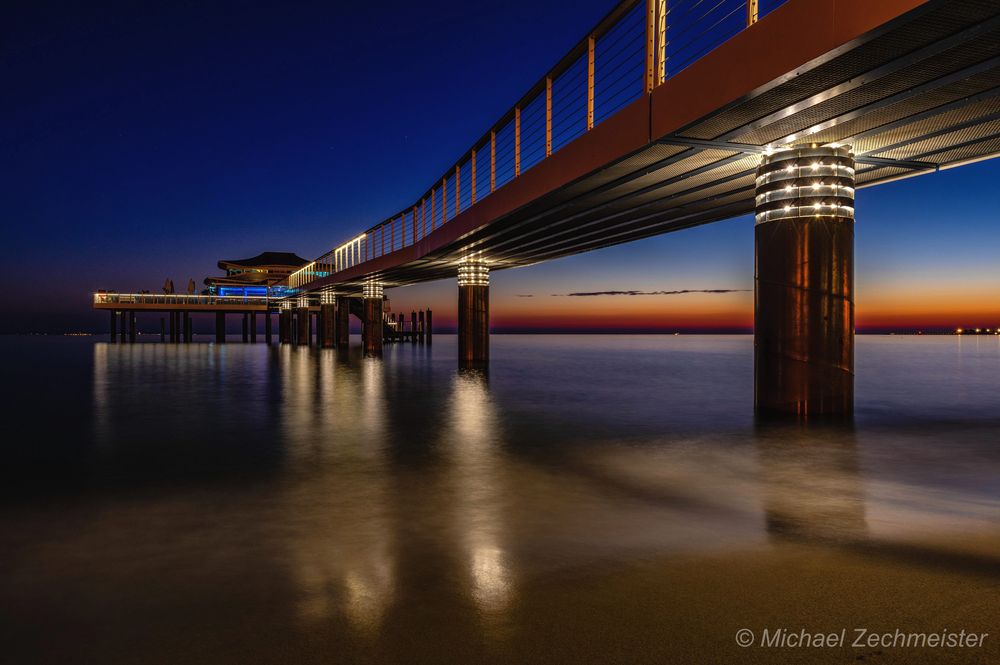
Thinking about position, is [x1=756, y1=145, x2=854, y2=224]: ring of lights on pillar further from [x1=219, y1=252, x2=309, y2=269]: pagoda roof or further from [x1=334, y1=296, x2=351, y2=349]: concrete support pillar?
[x1=219, y1=252, x2=309, y2=269]: pagoda roof

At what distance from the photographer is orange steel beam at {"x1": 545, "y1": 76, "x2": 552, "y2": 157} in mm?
12875

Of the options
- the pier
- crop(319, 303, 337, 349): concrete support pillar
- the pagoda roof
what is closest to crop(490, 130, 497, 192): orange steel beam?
the pier

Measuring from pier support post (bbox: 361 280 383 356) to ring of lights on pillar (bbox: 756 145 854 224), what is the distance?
29.7 m

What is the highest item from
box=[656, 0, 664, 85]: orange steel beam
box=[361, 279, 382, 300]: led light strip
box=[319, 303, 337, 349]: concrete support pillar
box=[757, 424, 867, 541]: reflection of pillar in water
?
box=[656, 0, 664, 85]: orange steel beam

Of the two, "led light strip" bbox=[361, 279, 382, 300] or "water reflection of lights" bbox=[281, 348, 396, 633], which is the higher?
"led light strip" bbox=[361, 279, 382, 300]

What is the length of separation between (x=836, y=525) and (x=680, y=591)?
1903 mm

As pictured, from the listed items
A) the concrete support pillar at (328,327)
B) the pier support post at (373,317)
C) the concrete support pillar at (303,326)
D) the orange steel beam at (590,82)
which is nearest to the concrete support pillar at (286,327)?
the concrete support pillar at (303,326)

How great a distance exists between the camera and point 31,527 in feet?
15.0

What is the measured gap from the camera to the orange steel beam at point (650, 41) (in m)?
9.05

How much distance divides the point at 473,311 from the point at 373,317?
1328 cm

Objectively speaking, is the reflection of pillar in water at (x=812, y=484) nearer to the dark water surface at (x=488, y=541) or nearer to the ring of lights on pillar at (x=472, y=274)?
the dark water surface at (x=488, y=541)

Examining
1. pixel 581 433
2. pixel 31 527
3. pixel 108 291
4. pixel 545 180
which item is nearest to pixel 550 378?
pixel 545 180

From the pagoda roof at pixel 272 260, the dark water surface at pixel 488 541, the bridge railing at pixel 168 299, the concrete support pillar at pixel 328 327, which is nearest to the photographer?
the dark water surface at pixel 488 541

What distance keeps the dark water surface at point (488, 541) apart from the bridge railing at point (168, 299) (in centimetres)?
6023
